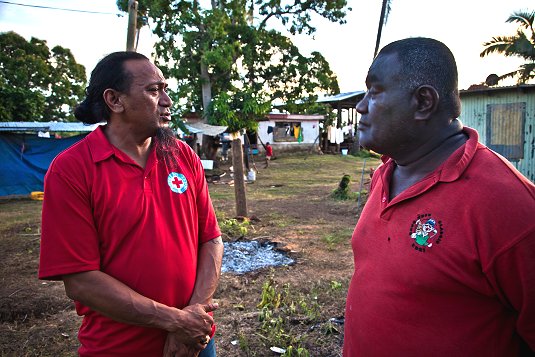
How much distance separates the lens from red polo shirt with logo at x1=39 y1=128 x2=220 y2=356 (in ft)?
5.43

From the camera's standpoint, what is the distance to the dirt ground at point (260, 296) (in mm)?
3611

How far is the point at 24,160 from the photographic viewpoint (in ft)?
41.1

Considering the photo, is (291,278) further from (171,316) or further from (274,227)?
(171,316)

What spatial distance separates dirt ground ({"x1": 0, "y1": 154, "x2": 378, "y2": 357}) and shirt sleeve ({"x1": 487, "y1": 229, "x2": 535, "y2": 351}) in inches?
88.9

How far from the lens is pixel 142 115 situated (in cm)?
196

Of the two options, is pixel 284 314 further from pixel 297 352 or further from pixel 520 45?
pixel 520 45

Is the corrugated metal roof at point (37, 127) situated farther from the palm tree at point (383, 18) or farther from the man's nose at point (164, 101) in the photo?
the man's nose at point (164, 101)

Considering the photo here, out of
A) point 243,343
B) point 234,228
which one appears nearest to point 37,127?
point 234,228

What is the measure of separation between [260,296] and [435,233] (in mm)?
3634

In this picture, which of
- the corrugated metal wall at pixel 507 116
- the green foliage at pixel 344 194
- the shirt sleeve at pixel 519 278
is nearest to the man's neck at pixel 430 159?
the shirt sleeve at pixel 519 278

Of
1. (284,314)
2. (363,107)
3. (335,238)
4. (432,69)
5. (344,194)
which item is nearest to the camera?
(432,69)

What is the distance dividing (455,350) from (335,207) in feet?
30.4

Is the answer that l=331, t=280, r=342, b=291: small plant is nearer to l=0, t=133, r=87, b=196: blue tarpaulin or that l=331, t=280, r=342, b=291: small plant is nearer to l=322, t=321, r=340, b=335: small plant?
l=322, t=321, r=340, b=335: small plant

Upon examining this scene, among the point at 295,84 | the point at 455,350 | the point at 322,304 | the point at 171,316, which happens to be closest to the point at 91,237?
the point at 171,316
